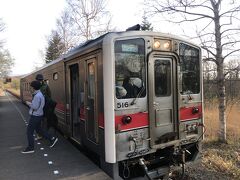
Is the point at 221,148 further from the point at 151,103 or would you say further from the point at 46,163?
the point at 46,163

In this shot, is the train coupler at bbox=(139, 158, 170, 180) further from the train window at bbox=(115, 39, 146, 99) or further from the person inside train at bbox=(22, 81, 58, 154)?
the person inside train at bbox=(22, 81, 58, 154)

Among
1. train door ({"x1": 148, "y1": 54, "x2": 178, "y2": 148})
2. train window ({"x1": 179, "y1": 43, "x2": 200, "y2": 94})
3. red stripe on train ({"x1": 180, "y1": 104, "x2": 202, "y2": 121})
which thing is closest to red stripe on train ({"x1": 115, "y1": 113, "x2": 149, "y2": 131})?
train door ({"x1": 148, "y1": 54, "x2": 178, "y2": 148})

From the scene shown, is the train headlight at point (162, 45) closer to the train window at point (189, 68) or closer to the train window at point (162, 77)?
the train window at point (162, 77)

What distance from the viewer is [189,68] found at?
607 cm

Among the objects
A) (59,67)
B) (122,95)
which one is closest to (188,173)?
(122,95)

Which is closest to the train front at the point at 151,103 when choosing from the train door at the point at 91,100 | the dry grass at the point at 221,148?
the train door at the point at 91,100

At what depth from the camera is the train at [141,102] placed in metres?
4.88

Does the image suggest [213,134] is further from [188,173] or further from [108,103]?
[108,103]

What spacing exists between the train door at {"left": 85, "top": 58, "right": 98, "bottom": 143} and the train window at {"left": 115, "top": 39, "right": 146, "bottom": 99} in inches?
24.4

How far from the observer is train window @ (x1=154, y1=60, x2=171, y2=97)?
5.43 meters

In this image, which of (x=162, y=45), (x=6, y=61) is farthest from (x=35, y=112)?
(x=6, y=61)

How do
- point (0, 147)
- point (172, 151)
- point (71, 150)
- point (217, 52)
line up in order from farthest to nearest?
point (217, 52), point (0, 147), point (71, 150), point (172, 151)

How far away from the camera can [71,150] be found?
718 centimetres

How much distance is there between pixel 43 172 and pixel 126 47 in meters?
2.87
